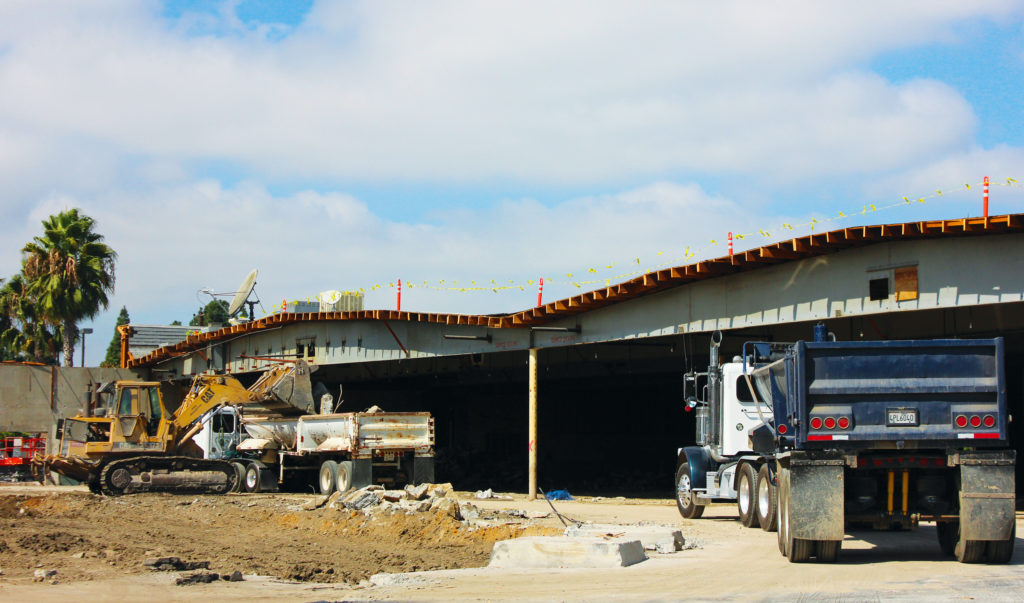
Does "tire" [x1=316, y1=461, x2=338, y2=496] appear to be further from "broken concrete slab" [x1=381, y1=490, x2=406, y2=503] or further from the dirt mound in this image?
the dirt mound

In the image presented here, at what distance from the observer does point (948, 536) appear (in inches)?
512

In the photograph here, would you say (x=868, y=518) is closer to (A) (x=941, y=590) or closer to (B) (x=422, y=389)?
(A) (x=941, y=590)

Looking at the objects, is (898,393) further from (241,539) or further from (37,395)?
(37,395)

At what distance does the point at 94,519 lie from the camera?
20500mm

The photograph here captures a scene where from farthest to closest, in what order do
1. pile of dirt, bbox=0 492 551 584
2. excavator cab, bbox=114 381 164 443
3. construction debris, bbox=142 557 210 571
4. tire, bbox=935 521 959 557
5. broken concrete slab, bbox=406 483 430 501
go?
excavator cab, bbox=114 381 164 443 → broken concrete slab, bbox=406 483 430 501 → pile of dirt, bbox=0 492 551 584 → tire, bbox=935 521 959 557 → construction debris, bbox=142 557 210 571

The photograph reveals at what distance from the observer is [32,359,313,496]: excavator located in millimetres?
26797

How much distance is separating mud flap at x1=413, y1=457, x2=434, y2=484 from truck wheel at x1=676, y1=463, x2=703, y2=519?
8.14 m

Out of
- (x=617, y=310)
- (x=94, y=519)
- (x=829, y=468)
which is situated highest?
(x=617, y=310)

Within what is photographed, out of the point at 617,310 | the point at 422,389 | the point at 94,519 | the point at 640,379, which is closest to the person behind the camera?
the point at 94,519

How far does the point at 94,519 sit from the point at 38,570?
30.8 feet

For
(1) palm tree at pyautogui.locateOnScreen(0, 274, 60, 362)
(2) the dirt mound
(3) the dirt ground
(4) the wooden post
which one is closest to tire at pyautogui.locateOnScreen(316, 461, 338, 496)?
(3) the dirt ground

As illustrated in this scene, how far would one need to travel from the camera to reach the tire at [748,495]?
1702cm

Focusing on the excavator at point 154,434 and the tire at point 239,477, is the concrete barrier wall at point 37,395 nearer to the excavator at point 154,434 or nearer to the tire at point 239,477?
the excavator at point 154,434

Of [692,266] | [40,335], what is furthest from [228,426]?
[40,335]
